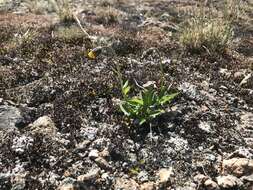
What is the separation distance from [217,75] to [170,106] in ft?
5.24

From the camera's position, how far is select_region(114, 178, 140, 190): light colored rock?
15.0ft

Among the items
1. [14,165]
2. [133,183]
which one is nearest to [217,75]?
[133,183]

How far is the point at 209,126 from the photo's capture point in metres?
5.55

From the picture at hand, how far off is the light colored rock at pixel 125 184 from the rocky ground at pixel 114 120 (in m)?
0.01

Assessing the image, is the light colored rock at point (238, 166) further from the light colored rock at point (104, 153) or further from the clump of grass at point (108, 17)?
the clump of grass at point (108, 17)

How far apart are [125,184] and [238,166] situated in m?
1.26

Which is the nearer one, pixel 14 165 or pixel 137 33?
pixel 14 165

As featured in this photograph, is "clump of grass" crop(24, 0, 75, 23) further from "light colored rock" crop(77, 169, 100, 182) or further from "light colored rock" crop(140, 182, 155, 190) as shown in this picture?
"light colored rock" crop(140, 182, 155, 190)

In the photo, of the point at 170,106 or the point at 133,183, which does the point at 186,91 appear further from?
the point at 133,183

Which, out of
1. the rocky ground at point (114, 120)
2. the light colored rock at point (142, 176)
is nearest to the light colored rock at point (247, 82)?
the rocky ground at point (114, 120)

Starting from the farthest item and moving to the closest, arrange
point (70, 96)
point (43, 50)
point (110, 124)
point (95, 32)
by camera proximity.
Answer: point (95, 32) < point (43, 50) < point (70, 96) < point (110, 124)

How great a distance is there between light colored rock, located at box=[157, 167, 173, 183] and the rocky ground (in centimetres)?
1

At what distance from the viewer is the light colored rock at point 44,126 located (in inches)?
210

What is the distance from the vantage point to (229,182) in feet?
15.0
